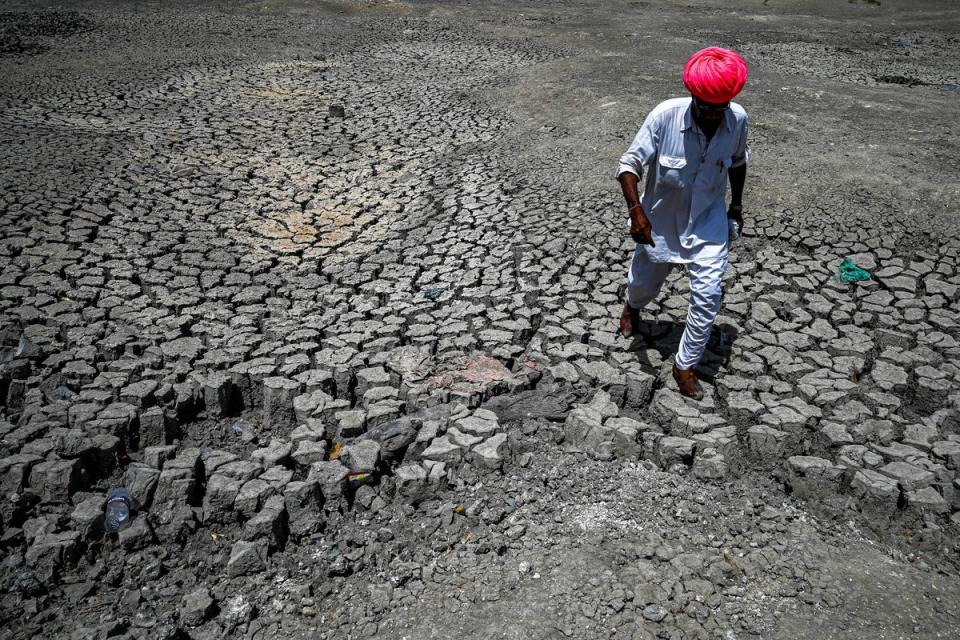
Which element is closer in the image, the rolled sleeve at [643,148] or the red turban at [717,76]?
the red turban at [717,76]

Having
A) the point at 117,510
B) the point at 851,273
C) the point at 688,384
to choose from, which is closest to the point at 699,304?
the point at 688,384

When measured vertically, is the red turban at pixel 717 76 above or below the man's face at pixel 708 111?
above

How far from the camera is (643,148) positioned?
279cm

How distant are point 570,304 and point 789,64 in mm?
6743

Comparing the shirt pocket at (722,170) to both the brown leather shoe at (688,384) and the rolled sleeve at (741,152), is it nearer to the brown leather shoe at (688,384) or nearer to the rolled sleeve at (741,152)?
the rolled sleeve at (741,152)

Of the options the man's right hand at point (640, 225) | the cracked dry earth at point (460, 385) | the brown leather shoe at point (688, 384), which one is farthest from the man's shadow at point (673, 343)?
the man's right hand at point (640, 225)

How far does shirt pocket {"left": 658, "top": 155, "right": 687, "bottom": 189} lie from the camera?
276 centimetres

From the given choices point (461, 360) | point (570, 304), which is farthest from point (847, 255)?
point (461, 360)

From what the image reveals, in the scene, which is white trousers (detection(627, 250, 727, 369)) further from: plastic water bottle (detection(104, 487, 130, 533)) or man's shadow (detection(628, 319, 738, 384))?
plastic water bottle (detection(104, 487, 130, 533))

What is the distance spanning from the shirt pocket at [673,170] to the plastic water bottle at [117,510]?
247 cm

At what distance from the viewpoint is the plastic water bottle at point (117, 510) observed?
242 centimetres

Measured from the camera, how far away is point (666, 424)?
287 cm

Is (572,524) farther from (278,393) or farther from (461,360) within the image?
(278,393)

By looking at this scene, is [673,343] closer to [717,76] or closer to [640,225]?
[640,225]
